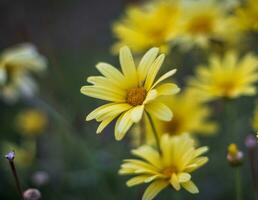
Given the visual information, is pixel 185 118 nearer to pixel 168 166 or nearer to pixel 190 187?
pixel 168 166

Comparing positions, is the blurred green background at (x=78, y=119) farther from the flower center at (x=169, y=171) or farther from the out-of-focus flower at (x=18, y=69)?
the flower center at (x=169, y=171)

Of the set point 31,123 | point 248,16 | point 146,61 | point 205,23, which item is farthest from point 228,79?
point 31,123

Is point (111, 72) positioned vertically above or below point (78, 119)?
below

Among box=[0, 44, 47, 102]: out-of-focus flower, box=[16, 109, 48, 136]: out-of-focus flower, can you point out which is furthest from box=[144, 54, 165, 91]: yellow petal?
box=[16, 109, 48, 136]: out-of-focus flower

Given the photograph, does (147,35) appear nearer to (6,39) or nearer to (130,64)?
(130,64)

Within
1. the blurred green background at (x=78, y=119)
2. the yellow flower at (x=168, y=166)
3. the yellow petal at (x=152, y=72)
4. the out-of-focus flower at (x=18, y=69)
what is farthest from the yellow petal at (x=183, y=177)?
the out-of-focus flower at (x=18, y=69)

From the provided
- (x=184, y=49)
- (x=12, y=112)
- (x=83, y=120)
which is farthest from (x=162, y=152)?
(x=12, y=112)
